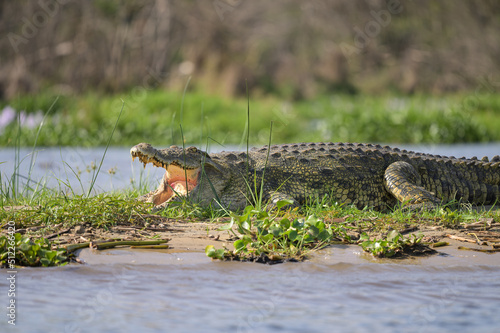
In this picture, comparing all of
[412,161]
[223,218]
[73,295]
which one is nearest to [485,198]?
[412,161]

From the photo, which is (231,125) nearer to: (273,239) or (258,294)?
→ (273,239)

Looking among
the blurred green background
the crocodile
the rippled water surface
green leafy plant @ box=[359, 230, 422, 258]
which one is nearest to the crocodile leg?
the crocodile

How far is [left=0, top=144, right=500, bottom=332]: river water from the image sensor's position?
295 cm

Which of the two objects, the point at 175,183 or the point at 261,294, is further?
the point at 175,183

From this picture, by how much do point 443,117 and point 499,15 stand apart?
15196 mm

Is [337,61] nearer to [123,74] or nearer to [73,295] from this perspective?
[123,74]

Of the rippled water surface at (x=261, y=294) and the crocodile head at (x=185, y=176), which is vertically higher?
the crocodile head at (x=185, y=176)

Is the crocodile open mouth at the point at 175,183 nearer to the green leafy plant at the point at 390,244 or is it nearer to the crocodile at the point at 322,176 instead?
the crocodile at the point at 322,176

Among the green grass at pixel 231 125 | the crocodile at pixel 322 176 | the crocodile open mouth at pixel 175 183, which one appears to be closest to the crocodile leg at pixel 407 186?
the crocodile at pixel 322 176

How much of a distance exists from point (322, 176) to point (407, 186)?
0.77 metres

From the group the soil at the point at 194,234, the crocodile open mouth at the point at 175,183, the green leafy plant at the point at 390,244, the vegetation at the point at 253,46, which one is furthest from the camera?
the vegetation at the point at 253,46

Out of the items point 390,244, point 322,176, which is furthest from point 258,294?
point 322,176

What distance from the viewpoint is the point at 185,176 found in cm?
520

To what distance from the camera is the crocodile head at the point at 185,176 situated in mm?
5082
